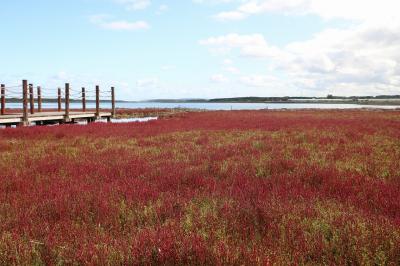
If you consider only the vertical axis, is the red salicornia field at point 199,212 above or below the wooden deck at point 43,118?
below

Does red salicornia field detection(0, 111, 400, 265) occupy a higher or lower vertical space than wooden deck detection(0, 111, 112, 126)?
lower

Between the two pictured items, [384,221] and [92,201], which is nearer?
[384,221]

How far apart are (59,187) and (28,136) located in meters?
10.3

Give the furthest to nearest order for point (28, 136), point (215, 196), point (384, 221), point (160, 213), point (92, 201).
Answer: point (28, 136)
point (215, 196)
point (92, 201)
point (160, 213)
point (384, 221)

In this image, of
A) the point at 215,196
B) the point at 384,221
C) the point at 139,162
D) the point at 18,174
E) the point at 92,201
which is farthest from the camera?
the point at 139,162

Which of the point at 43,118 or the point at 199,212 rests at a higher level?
the point at 43,118

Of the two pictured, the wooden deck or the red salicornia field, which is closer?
the red salicornia field

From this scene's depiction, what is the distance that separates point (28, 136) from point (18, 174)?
8.59m

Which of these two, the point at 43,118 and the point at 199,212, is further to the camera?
the point at 43,118

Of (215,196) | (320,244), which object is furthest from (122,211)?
(320,244)

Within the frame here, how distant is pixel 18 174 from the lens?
741cm

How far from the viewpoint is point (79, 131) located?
1764 cm

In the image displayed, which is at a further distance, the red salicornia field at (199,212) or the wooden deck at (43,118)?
the wooden deck at (43,118)

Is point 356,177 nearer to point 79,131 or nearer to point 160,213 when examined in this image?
point 160,213
